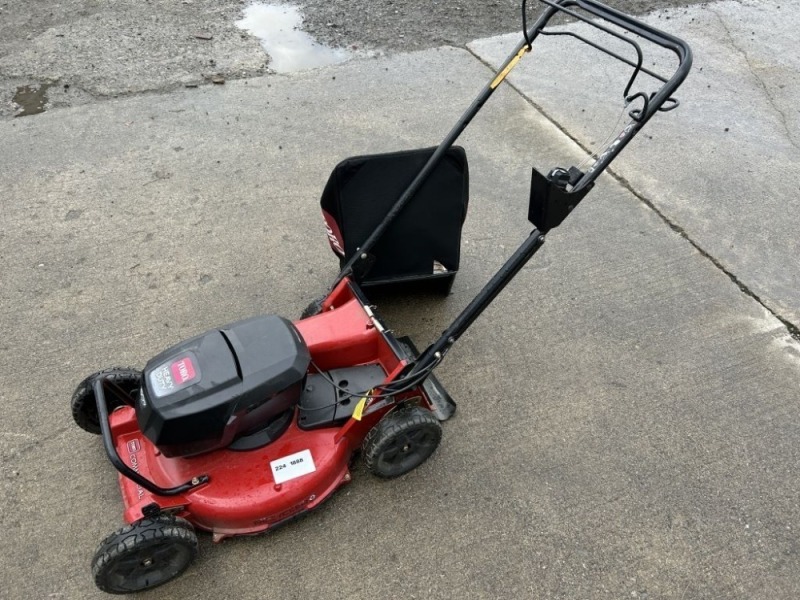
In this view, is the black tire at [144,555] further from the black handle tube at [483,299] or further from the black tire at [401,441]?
the black handle tube at [483,299]

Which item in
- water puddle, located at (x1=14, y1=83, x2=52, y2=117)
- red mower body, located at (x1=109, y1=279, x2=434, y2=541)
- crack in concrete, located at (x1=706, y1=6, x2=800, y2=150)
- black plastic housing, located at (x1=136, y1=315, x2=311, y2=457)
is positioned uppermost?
black plastic housing, located at (x1=136, y1=315, x2=311, y2=457)

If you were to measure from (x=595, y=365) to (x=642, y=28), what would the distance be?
1.40m

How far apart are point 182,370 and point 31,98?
11.0 ft

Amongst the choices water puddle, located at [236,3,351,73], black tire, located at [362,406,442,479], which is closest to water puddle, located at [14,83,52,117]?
water puddle, located at [236,3,351,73]

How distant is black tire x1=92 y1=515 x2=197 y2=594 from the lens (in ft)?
5.66

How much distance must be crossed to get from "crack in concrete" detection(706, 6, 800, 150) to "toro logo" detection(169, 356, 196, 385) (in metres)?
3.91

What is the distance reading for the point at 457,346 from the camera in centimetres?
269

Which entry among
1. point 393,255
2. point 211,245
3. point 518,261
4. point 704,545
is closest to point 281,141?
point 211,245

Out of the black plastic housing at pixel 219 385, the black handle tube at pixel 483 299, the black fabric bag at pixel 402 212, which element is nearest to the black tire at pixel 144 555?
the black plastic housing at pixel 219 385

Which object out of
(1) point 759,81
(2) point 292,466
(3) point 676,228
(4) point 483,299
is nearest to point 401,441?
(2) point 292,466

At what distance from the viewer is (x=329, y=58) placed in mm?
4656

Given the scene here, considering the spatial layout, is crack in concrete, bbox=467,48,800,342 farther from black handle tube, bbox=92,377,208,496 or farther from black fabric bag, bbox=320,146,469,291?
black handle tube, bbox=92,377,208,496

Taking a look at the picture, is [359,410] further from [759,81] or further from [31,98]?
[759,81]

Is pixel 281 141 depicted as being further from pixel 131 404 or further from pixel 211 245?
pixel 131 404
